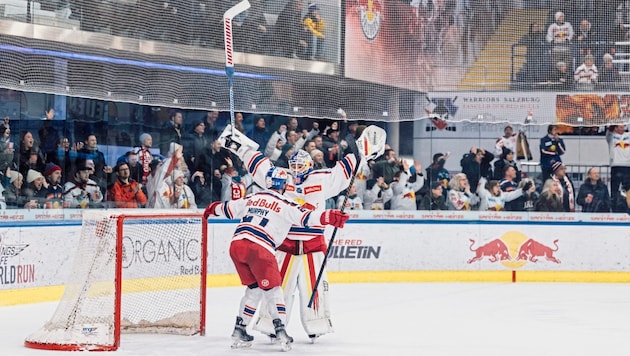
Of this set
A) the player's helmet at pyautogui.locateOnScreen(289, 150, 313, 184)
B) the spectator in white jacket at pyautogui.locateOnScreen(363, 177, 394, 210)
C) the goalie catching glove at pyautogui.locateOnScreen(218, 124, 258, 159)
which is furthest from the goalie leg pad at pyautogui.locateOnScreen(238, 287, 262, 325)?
the spectator in white jacket at pyautogui.locateOnScreen(363, 177, 394, 210)

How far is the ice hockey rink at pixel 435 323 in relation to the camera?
6.81m

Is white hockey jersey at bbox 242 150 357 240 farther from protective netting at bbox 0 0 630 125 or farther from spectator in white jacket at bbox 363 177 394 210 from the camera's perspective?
spectator in white jacket at bbox 363 177 394 210

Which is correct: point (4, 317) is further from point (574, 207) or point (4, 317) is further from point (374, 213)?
point (574, 207)

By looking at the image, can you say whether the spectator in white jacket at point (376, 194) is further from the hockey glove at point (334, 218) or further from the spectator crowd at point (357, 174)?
the hockey glove at point (334, 218)

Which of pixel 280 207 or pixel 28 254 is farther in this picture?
pixel 28 254

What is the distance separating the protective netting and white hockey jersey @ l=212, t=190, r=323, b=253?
3.63 metres

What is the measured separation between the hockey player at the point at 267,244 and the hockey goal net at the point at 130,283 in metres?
0.76

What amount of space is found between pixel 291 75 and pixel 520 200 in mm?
3104

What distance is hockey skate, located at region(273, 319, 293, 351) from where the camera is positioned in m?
6.57

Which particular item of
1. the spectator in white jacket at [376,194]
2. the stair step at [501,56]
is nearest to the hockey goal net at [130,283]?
the spectator in white jacket at [376,194]

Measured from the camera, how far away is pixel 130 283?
7.96 m

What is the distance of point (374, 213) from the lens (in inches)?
475

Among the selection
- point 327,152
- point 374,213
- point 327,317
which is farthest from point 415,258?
point 327,317

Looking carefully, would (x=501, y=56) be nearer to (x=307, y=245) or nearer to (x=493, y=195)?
(x=493, y=195)
